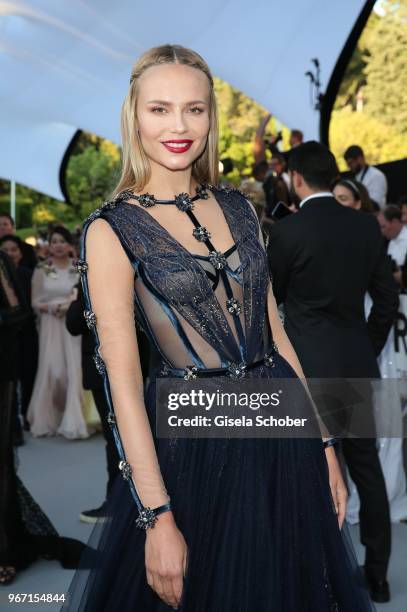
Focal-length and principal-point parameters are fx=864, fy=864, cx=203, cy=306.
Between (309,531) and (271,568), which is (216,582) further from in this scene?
(309,531)

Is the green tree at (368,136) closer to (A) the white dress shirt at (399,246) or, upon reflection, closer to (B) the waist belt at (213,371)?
(A) the white dress shirt at (399,246)

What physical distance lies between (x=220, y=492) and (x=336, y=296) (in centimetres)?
222

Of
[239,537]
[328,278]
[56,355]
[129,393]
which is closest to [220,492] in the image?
[239,537]

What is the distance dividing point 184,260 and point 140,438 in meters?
0.44

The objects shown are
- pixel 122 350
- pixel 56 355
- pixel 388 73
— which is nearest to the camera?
pixel 122 350

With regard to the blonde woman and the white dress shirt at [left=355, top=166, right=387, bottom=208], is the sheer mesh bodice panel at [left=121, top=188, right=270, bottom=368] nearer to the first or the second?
the blonde woman

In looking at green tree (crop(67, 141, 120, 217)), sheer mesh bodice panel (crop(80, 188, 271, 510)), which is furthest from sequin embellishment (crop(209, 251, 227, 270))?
green tree (crop(67, 141, 120, 217))

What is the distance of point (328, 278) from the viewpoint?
13.3ft

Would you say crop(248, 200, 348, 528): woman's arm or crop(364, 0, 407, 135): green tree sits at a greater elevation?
crop(364, 0, 407, 135): green tree

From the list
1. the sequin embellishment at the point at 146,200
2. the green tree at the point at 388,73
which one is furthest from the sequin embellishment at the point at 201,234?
the green tree at the point at 388,73

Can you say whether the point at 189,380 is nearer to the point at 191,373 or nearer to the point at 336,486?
the point at 191,373

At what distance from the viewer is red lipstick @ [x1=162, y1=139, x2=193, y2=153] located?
2082mm

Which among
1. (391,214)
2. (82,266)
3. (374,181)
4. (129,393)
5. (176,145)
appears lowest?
(129,393)

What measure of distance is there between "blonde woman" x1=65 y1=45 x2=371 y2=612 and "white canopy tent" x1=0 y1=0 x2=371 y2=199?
38.5ft
